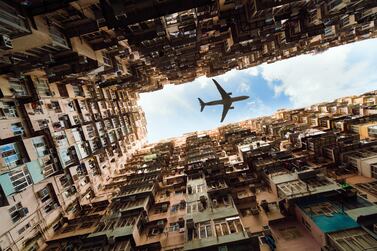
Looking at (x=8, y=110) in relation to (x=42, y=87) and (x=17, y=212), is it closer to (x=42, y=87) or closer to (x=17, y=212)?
(x=42, y=87)

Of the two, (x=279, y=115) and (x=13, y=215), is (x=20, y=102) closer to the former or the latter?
(x=13, y=215)

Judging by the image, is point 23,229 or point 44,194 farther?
point 44,194

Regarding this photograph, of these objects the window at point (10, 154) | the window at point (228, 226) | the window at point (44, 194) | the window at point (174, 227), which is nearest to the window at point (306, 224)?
the window at point (228, 226)

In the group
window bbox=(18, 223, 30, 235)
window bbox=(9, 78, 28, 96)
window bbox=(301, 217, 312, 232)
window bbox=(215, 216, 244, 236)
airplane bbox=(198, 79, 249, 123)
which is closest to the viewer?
window bbox=(215, 216, 244, 236)

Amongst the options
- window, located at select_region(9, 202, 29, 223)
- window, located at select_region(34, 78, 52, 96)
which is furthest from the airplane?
window, located at select_region(9, 202, 29, 223)

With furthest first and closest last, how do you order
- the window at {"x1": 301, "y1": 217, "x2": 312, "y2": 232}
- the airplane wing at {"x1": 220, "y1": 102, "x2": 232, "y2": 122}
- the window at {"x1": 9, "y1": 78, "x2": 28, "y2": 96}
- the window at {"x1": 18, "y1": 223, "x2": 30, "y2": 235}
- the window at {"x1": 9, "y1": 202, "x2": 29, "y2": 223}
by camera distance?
the airplane wing at {"x1": 220, "y1": 102, "x2": 232, "y2": 122}, the window at {"x1": 9, "y1": 78, "x2": 28, "y2": 96}, the window at {"x1": 18, "y1": 223, "x2": 30, "y2": 235}, the window at {"x1": 9, "y1": 202, "x2": 29, "y2": 223}, the window at {"x1": 301, "y1": 217, "x2": 312, "y2": 232}

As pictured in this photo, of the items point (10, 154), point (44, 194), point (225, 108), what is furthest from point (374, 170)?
point (44, 194)

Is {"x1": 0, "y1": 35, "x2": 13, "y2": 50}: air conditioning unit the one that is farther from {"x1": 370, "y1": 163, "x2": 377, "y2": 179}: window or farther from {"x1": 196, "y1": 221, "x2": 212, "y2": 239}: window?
{"x1": 370, "y1": 163, "x2": 377, "y2": 179}: window

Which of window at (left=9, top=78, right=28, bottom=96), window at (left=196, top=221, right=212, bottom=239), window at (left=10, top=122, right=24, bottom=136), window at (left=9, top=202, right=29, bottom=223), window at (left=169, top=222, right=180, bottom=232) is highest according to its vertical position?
window at (left=9, top=78, right=28, bottom=96)

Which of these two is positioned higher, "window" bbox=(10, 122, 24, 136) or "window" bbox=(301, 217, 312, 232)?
"window" bbox=(10, 122, 24, 136)

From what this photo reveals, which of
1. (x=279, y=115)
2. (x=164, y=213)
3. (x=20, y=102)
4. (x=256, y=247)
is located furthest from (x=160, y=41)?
(x=279, y=115)

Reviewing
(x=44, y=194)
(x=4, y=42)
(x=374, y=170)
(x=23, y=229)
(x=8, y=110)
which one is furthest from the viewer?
(x=44, y=194)

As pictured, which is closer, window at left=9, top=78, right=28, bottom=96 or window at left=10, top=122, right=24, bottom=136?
window at left=9, top=78, right=28, bottom=96
